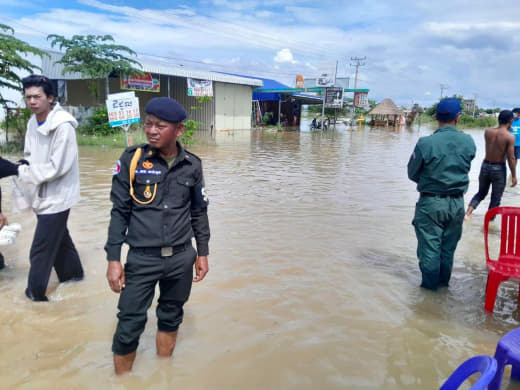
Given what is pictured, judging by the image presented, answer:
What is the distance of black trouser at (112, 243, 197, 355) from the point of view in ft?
7.44

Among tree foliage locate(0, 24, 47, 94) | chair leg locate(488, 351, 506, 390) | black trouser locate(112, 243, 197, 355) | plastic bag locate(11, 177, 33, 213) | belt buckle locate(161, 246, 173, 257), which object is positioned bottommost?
chair leg locate(488, 351, 506, 390)

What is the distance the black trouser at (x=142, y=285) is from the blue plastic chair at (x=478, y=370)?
152 centimetres

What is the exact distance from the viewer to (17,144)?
11.8 meters

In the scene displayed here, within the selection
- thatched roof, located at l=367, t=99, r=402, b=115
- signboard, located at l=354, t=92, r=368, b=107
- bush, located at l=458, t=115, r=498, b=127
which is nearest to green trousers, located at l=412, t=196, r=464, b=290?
signboard, located at l=354, t=92, r=368, b=107

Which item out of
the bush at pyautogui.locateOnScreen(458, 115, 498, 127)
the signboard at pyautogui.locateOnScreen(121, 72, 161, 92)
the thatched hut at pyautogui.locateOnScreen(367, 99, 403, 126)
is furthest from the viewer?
the bush at pyautogui.locateOnScreen(458, 115, 498, 127)

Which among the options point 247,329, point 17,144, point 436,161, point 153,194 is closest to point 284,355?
point 247,329

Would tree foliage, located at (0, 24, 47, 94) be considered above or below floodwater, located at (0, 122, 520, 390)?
above

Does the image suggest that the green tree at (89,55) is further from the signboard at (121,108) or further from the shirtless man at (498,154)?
the shirtless man at (498,154)

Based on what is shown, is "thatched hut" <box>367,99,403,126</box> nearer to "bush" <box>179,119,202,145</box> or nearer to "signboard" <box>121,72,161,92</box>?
"signboard" <box>121,72,161,92</box>

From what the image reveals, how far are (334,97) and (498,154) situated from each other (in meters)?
24.4

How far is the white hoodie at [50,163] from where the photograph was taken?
2.97 meters

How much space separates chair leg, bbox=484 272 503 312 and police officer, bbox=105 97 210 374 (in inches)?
103

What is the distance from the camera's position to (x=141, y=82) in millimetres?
20000

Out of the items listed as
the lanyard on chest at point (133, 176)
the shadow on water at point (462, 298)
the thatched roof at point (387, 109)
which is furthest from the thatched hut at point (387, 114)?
the lanyard on chest at point (133, 176)
